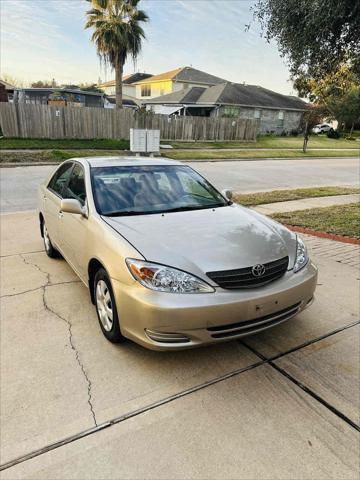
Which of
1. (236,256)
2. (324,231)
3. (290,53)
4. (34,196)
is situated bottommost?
(34,196)

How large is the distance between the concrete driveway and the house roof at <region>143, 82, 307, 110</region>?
3722 cm

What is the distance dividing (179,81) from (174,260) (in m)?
51.0

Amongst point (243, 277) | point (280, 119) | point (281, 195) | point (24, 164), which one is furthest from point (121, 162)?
point (280, 119)

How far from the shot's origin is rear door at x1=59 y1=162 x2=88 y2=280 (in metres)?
3.64

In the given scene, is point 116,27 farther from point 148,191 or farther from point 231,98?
point 148,191

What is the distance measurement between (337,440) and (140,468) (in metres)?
1.16

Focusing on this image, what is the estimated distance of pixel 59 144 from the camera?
804 inches

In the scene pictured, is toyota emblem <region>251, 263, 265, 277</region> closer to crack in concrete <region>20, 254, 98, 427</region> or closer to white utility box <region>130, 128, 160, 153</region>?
crack in concrete <region>20, 254, 98, 427</region>

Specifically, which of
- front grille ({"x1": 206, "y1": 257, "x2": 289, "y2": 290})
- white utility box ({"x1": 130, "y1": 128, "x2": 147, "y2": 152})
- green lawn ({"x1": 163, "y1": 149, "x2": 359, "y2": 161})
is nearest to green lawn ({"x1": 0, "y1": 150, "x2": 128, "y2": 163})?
white utility box ({"x1": 130, "y1": 128, "x2": 147, "y2": 152})

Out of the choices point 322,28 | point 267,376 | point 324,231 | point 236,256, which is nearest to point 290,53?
point 322,28

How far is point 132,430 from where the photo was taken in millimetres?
2312

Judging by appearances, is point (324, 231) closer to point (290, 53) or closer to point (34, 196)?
point (290, 53)

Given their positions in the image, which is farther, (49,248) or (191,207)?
(49,248)

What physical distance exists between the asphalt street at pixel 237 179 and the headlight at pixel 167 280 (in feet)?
21.4
